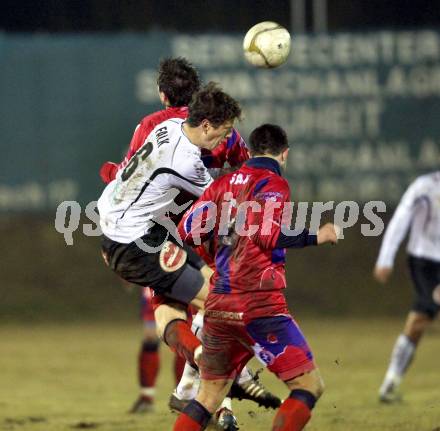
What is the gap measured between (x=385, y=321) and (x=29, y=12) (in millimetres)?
7560

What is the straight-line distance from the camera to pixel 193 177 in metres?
6.84

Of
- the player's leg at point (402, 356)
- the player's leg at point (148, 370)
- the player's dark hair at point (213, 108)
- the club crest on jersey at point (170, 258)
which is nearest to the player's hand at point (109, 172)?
the club crest on jersey at point (170, 258)

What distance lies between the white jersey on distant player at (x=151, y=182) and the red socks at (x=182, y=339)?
0.66 metres

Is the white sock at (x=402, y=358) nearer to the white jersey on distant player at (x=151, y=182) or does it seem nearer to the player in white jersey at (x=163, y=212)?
the player in white jersey at (x=163, y=212)

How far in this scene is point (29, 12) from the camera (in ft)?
57.4

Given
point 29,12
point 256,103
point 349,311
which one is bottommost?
point 349,311

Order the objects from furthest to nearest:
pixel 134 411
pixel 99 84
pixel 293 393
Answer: pixel 99 84 → pixel 134 411 → pixel 293 393

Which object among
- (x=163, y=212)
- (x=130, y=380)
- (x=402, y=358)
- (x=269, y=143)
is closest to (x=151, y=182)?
(x=163, y=212)

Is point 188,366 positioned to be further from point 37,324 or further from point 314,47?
point 37,324

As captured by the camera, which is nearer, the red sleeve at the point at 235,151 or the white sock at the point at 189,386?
the red sleeve at the point at 235,151

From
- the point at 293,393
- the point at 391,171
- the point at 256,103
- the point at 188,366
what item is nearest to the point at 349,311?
the point at 391,171

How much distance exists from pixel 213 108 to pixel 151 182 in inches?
26.2

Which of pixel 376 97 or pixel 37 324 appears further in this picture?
pixel 37 324

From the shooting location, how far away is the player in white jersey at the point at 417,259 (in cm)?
1056
